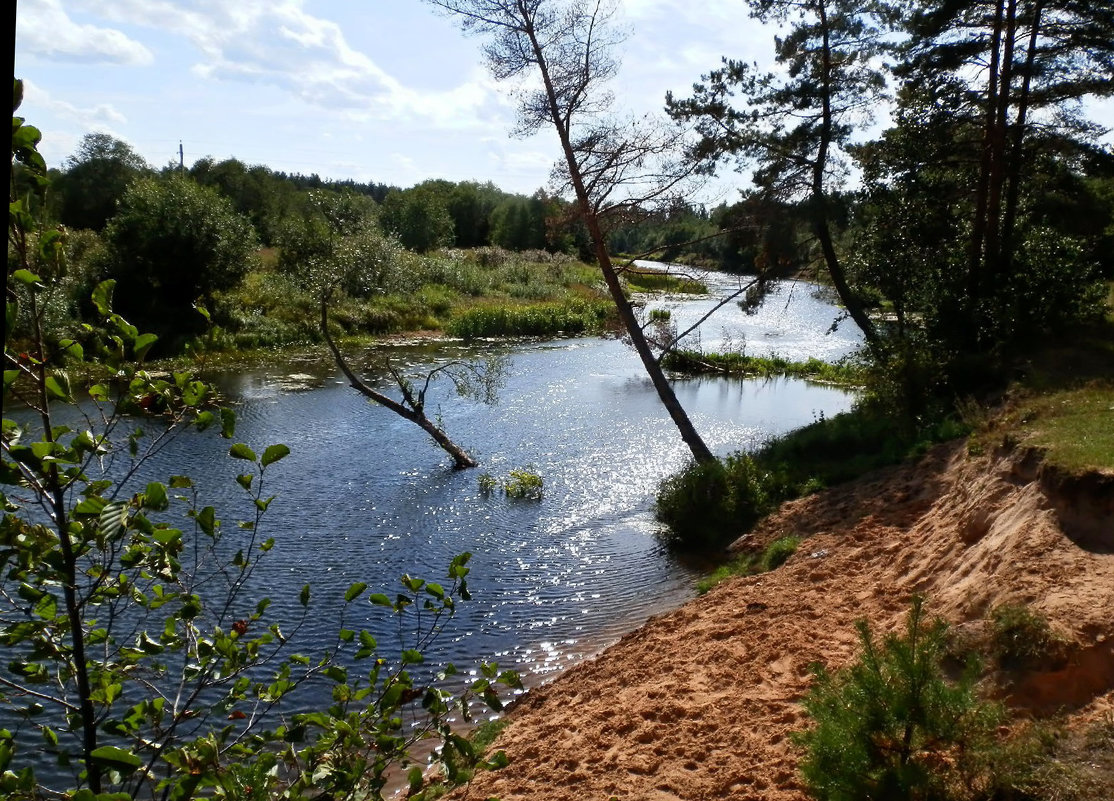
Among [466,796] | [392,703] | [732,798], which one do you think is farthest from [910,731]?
[466,796]

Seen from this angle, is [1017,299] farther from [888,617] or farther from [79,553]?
[79,553]

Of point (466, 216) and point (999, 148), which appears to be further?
point (466, 216)

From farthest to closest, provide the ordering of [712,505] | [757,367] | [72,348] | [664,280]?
[757,367], [664,280], [712,505], [72,348]

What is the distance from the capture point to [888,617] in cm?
841

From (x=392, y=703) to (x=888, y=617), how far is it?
6366mm

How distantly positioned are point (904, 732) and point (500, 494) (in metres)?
13.5

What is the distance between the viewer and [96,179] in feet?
177

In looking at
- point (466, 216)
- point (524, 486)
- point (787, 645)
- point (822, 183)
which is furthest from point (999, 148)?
point (466, 216)

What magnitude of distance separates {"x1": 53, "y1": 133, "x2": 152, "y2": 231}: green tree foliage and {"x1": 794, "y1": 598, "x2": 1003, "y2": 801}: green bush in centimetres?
5482

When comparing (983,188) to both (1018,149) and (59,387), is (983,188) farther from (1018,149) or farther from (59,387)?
(59,387)

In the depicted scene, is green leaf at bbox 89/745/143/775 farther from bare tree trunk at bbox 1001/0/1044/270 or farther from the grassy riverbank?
the grassy riverbank

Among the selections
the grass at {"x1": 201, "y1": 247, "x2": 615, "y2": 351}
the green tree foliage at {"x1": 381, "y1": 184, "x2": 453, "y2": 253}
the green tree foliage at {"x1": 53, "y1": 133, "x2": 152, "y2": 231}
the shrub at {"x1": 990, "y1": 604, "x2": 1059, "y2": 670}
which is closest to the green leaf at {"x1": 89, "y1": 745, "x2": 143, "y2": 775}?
the shrub at {"x1": 990, "y1": 604, "x2": 1059, "y2": 670}

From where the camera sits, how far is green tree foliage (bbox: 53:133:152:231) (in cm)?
5266

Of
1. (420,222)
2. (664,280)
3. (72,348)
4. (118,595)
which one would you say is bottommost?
Result: (118,595)
